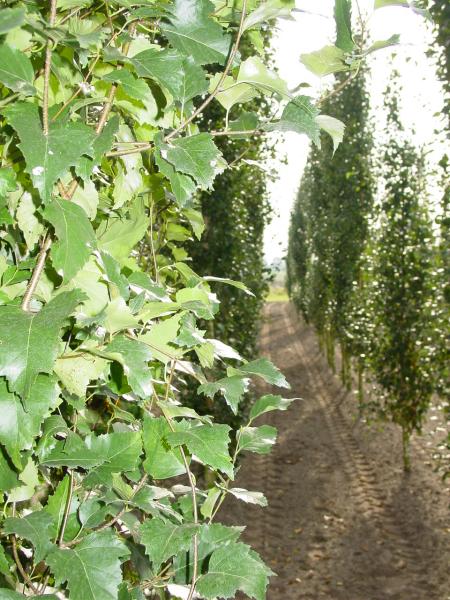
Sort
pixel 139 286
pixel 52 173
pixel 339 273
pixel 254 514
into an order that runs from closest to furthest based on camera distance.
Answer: pixel 52 173, pixel 139 286, pixel 254 514, pixel 339 273

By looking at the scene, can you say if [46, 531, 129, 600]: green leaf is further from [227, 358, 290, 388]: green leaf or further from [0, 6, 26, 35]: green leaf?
[0, 6, 26, 35]: green leaf

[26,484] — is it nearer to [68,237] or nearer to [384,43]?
[68,237]

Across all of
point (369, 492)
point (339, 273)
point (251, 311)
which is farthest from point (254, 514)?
point (339, 273)

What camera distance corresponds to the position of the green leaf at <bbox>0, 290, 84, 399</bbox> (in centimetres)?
68

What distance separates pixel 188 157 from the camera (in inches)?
32.3

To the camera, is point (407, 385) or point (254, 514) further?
point (407, 385)

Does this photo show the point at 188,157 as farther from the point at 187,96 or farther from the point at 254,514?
the point at 254,514

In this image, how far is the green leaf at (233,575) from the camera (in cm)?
84

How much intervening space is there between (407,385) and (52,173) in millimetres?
8117

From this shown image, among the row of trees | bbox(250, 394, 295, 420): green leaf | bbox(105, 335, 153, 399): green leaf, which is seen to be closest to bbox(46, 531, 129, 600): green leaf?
bbox(105, 335, 153, 399): green leaf

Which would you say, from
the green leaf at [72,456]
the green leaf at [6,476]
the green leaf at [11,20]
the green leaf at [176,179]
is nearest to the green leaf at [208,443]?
the green leaf at [72,456]

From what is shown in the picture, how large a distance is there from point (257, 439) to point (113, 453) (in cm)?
28

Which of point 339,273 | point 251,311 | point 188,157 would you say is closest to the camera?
point 188,157

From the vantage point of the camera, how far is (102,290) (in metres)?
0.90
